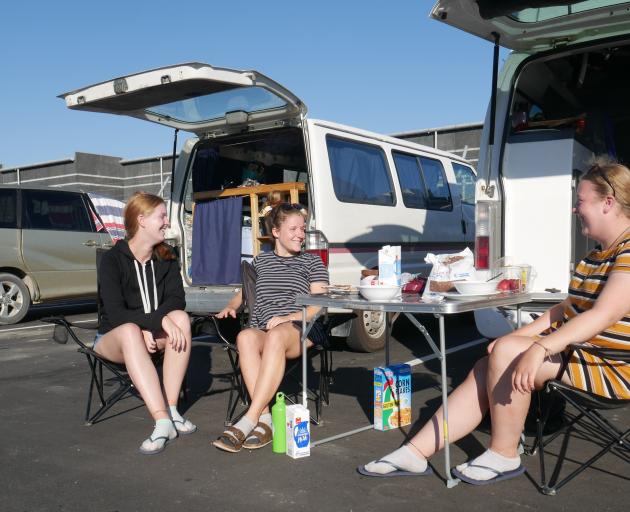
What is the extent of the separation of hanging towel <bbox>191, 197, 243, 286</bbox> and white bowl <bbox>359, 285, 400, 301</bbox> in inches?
117

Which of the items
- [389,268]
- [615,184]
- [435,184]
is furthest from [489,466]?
[435,184]

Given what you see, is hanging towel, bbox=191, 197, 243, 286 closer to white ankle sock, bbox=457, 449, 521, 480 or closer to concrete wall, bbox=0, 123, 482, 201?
white ankle sock, bbox=457, 449, 521, 480

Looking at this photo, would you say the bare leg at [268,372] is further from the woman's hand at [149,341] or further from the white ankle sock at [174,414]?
the woman's hand at [149,341]

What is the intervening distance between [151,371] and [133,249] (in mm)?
820

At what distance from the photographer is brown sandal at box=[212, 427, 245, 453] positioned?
3535 mm

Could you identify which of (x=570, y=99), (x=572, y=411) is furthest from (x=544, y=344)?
(x=570, y=99)

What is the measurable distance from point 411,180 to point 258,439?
436 centimetres

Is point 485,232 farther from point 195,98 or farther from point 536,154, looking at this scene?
point 195,98

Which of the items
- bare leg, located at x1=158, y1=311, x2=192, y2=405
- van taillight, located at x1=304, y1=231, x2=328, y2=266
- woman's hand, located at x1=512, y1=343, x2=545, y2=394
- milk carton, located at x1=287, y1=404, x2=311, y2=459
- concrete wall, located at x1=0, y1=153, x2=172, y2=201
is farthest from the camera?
concrete wall, located at x1=0, y1=153, x2=172, y2=201

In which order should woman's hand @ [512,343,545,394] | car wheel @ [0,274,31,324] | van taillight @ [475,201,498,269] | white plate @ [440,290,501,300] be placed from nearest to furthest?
woman's hand @ [512,343,545,394] → white plate @ [440,290,501,300] → van taillight @ [475,201,498,269] → car wheel @ [0,274,31,324]

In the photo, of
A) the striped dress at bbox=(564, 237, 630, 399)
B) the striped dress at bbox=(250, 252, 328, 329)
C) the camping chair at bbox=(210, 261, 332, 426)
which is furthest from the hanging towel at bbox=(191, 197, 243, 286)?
the striped dress at bbox=(564, 237, 630, 399)

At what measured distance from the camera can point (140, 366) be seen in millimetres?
3754

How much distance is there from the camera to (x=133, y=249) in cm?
418

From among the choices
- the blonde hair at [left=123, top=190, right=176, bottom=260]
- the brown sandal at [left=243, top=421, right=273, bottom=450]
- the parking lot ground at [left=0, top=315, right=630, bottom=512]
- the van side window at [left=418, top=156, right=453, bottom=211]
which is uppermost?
the van side window at [left=418, top=156, right=453, bottom=211]
